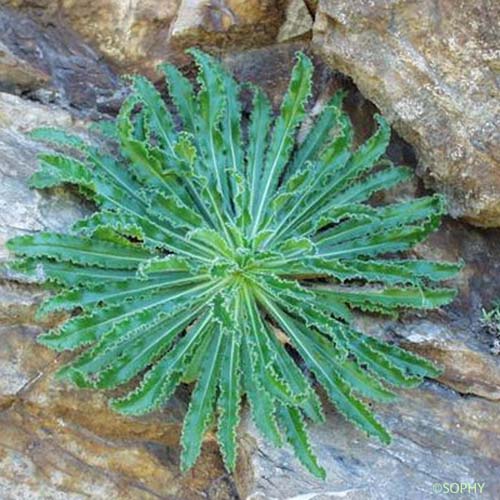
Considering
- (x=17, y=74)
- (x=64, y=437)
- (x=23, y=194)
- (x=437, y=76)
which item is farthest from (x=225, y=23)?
(x=64, y=437)

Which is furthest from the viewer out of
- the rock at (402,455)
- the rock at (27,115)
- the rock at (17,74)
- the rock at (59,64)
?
the rock at (59,64)

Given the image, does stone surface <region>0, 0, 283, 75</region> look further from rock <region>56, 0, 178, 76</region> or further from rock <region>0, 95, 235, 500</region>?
rock <region>0, 95, 235, 500</region>

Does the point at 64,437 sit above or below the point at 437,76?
below

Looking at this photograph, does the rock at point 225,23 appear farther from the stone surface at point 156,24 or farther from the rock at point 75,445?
the rock at point 75,445

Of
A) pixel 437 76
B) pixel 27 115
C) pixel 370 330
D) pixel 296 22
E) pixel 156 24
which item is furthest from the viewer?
pixel 156 24

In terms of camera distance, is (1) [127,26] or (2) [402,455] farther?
(1) [127,26]

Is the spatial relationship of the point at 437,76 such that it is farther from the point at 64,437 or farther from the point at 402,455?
the point at 64,437

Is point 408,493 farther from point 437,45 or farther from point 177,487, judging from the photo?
point 437,45

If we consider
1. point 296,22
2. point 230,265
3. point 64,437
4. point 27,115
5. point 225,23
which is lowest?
point 64,437

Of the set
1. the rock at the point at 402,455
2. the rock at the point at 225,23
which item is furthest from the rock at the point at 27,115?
the rock at the point at 402,455
